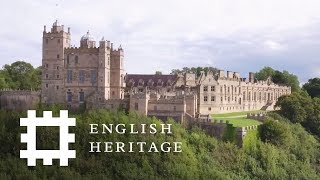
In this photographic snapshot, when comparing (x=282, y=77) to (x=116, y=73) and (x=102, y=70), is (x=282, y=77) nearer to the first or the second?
(x=116, y=73)

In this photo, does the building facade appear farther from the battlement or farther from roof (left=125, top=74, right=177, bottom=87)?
roof (left=125, top=74, right=177, bottom=87)

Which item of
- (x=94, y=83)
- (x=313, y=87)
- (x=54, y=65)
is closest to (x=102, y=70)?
(x=94, y=83)

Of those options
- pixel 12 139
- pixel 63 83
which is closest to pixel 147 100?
pixel 63 83

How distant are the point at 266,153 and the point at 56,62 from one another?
1826 cm

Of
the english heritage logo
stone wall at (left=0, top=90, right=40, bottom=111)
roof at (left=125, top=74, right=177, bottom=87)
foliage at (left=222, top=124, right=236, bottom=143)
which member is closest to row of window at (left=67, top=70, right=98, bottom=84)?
stone wall at (left=0, top=90, right=40, bottom=111)

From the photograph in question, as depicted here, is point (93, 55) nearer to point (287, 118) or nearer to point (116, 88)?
point (116, 88)

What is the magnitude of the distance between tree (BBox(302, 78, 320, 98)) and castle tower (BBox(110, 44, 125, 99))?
33.8 m

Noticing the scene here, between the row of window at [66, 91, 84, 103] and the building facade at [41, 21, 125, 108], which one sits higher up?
the building facade at [41, 21, 125, 108]

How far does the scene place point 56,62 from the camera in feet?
145

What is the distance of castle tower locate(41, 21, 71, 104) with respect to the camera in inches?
1741

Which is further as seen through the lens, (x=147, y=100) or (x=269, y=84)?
(x=269, y=84)

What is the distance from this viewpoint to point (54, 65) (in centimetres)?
4428

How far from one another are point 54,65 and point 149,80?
10.1 meters

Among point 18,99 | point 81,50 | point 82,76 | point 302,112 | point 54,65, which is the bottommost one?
point 302,112
